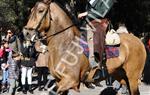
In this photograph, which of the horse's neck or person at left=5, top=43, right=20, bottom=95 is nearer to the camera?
the horse's neck

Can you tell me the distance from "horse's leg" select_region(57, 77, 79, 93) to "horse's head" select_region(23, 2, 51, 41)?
1.09m

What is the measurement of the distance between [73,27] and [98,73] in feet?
3.91

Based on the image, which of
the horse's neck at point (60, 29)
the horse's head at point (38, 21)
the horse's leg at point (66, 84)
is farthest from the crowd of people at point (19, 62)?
the horse's leg at point (66, 84)

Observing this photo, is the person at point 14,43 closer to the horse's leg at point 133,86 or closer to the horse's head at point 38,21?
the horse's leg at point 133,86

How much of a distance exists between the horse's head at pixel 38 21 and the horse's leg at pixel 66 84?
1088 millimetres

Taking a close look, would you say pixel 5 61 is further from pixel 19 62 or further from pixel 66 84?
pixel 66 84

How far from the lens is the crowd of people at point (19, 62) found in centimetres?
1468

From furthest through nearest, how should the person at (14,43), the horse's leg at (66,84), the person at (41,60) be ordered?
the person at (41,60) → the person at (14,43) → the horse's leg at (66,84)

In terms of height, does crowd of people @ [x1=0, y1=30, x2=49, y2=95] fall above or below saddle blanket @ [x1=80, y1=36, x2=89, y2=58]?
below

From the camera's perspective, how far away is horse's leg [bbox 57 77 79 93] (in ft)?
30.3

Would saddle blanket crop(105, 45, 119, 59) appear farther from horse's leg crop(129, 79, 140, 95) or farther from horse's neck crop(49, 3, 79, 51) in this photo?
horse's neck crop(49, 3, 79, 51)

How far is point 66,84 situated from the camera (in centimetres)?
925

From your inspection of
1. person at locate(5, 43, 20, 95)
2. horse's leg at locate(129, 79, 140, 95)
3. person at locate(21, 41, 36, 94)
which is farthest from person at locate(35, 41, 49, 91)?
horse's leg at locate(129, 79, 140, 95)

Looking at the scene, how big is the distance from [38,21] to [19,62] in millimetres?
5929
